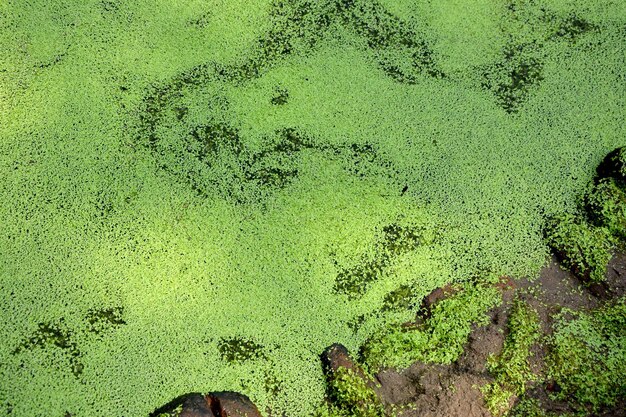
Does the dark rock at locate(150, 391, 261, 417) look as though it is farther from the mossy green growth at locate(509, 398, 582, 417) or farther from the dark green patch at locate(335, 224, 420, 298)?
the mossy green growth at locate(509, 398, 582, 417)

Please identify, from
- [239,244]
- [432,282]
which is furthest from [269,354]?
[432,282]

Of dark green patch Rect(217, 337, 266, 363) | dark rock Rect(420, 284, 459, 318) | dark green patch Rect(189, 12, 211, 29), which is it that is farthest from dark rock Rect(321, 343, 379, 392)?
dark green patch Rect(189, 12, 211, 29)

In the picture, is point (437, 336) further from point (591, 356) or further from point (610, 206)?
point (610, 206)

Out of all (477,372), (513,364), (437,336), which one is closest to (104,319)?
(437,336)

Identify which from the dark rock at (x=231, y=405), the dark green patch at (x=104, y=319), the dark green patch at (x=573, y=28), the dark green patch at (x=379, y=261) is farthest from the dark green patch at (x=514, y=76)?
the dark green patch at (x=104, y=319)

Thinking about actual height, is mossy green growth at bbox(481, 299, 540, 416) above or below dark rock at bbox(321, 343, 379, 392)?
above

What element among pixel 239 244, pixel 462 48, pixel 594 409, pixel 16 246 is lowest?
pixel 16 246

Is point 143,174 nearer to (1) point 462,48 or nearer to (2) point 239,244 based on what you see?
(2) point 239,244
